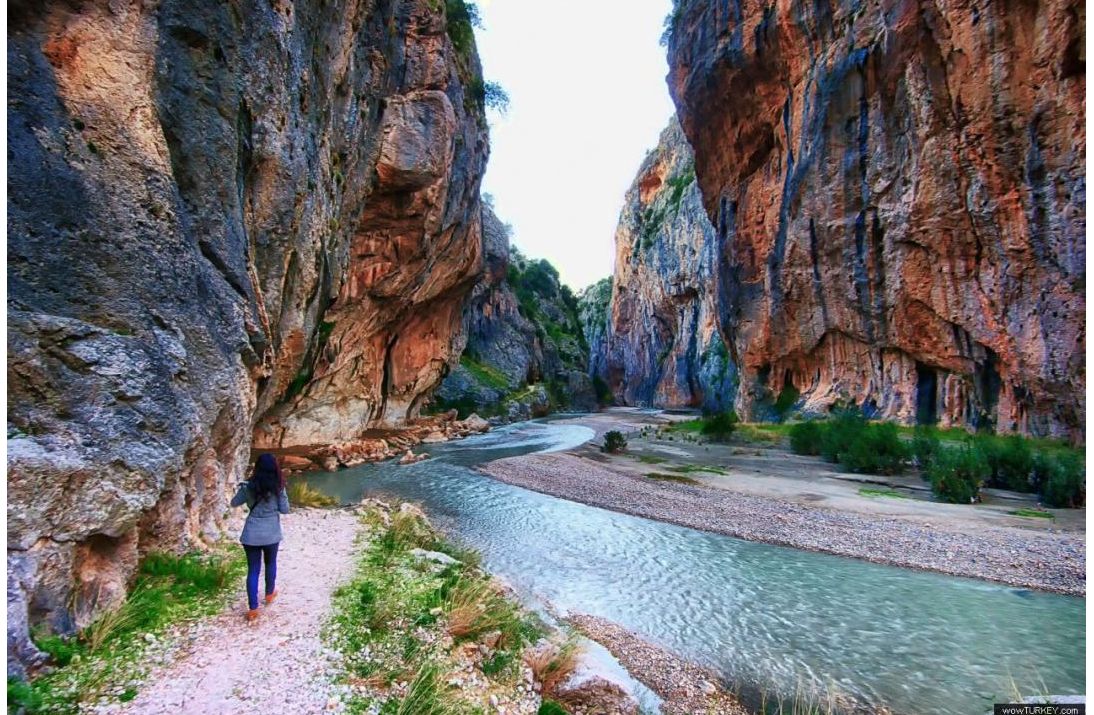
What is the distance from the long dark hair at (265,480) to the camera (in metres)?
5.44

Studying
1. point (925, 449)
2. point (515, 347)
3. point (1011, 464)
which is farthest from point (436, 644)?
point (515, 347)

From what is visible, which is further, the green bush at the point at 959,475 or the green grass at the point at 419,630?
the green bush at the point at 959,475

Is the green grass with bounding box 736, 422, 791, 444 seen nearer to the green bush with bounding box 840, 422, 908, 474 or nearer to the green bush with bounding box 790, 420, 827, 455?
the green bush with bounding box 790, 420, 827, 455

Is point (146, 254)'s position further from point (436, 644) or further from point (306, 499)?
point (306, 499)

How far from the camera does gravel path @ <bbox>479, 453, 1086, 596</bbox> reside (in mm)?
9289

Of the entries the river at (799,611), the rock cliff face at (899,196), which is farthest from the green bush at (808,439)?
the river at (799,611)

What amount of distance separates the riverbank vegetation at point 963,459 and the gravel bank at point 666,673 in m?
12.4

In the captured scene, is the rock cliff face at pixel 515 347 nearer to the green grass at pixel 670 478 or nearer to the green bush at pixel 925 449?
the green grass at pixel 670 478

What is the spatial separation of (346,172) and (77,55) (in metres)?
11.0

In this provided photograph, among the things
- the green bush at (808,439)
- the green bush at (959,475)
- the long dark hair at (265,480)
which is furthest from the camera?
the green bush at (808,439)

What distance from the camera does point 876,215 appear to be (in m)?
24.3

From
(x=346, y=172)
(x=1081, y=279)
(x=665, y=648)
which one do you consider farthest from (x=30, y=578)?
(x=1081, y=279)

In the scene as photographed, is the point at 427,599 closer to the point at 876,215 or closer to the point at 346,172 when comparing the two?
the point at 346,172

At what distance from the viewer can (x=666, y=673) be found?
6297 millimetres
